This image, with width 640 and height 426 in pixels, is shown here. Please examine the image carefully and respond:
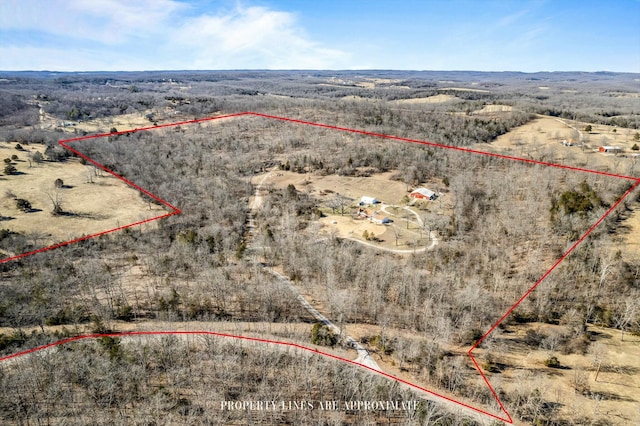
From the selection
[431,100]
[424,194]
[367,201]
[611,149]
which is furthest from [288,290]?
[431,100]

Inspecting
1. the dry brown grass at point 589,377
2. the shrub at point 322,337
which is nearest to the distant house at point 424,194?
the dry brown grass at point 589,377

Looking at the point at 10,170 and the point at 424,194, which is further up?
the point at 10,170

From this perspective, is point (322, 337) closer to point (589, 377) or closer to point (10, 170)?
point (589, 377)

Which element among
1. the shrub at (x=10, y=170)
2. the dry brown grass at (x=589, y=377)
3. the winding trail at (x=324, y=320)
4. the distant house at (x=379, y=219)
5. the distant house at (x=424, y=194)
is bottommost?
the dry brown grass at (x=589, y=377)

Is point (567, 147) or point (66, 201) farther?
point (567, 147)

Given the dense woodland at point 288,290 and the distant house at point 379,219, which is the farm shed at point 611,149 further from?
the distant house at point 379,219

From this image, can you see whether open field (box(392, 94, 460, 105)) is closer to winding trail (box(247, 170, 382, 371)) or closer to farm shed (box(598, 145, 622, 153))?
farm shed (box(598, 145, 622, 153))

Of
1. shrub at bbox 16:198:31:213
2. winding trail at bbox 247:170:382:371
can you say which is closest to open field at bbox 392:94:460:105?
winding trail at bbox 247:170:382:371

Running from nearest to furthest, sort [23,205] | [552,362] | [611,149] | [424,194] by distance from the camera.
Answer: [552,362] < [23,205] < [424,194] < [611,149]
